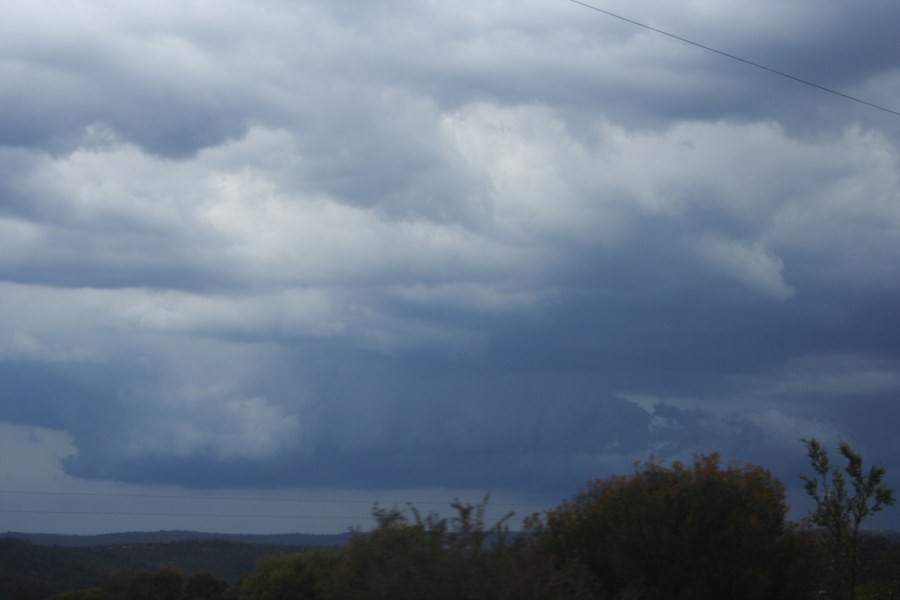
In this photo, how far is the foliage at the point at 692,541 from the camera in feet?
55.0

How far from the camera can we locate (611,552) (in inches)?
685

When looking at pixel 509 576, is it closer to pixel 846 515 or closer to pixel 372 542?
pixel 372 542

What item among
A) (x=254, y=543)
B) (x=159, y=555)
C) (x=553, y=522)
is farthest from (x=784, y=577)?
(x=254, y=543)

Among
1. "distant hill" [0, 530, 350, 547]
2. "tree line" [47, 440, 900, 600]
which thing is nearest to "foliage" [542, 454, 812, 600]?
"tree line" [47, 440, 900, 600]

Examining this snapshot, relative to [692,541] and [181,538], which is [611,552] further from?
[181,538]

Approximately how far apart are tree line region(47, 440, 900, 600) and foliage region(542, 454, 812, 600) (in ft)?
0.07

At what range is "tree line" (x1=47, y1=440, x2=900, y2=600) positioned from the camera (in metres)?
12.1

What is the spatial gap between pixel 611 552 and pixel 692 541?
139 centimetres

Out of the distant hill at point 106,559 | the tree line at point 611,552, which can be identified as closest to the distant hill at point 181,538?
the distant hill at point 106,559

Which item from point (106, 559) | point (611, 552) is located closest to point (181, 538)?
point (106, 559)

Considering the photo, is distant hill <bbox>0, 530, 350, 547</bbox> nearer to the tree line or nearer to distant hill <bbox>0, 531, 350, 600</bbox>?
distant hill <bbox>0, 531, 350, 600</bbox>

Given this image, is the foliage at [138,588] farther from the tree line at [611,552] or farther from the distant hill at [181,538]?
the distant hill at [181,538]

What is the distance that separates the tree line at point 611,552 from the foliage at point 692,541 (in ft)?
0.07

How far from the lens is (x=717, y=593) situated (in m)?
16.8
